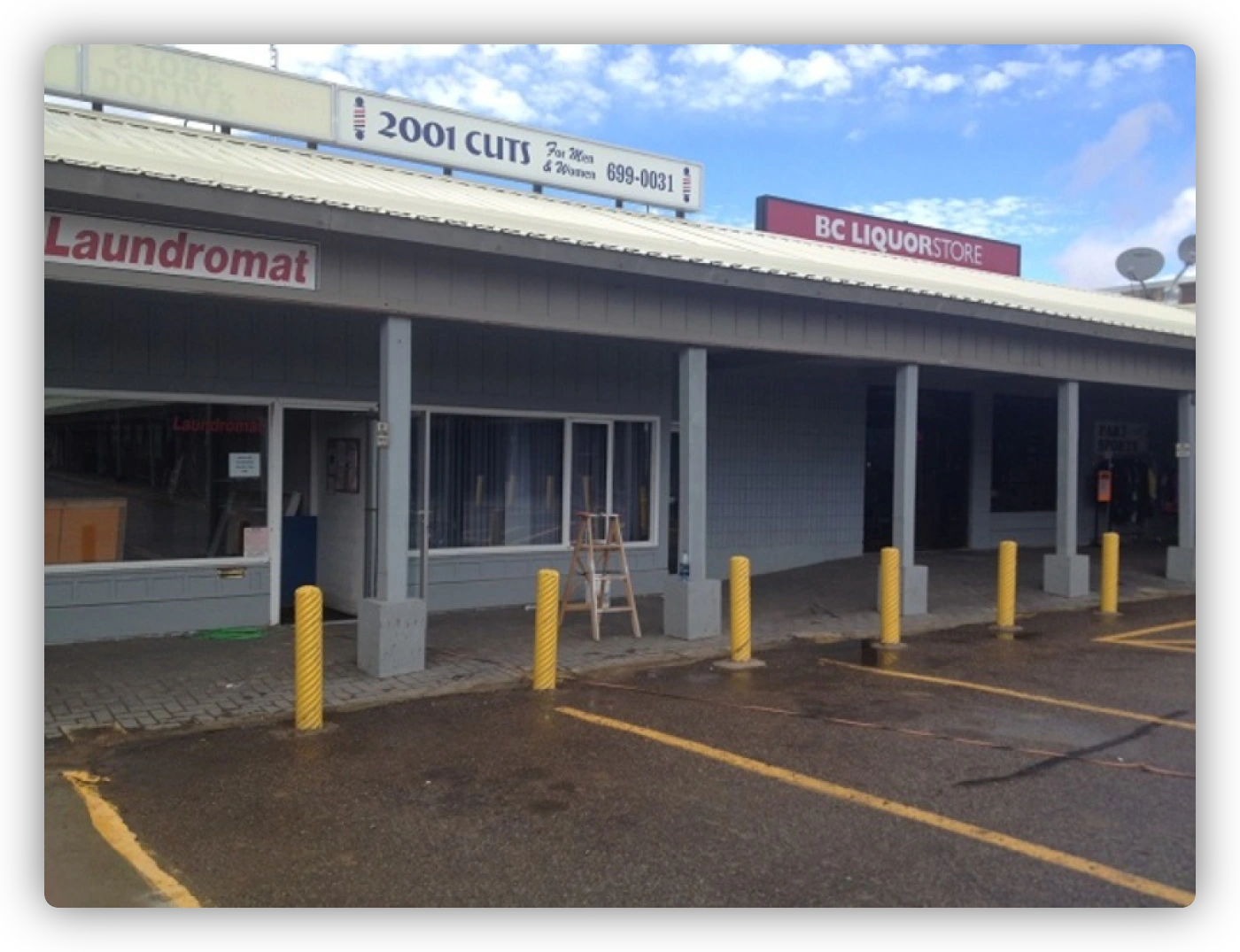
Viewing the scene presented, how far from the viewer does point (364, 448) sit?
11156 millimetres

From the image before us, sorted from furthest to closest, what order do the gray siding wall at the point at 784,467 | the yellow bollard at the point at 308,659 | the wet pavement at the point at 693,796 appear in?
the gray siding wall at the point at 784,467, the yellow bollard at the point at 308,659, the wet pavement at the point at 693,796

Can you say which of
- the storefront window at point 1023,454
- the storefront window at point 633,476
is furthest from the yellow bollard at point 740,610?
the storefront window at point 1023,454

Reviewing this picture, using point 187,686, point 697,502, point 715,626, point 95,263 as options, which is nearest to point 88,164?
point 95,263

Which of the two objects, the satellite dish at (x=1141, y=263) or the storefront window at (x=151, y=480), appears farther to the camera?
the satellite dish at (x=1141, y=263)

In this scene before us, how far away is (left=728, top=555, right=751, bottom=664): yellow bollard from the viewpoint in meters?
9.51

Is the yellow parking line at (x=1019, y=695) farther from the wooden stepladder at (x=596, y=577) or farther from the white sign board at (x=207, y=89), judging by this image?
the white sign board at (x=207, y=89)

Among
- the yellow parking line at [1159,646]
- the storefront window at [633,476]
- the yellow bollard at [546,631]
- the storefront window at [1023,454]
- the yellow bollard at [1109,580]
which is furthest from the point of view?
the storefront window at [1023,454]

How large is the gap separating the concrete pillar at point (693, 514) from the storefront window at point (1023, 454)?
34.6 feet

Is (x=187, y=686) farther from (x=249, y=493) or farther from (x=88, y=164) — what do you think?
(x=88, y=164)

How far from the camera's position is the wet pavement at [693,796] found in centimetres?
473

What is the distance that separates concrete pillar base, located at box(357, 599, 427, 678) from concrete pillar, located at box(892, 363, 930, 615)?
606 cm

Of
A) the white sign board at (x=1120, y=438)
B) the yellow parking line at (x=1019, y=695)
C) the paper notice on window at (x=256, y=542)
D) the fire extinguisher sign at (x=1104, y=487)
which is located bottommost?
the yellow parking line at (x=1019, y=695)

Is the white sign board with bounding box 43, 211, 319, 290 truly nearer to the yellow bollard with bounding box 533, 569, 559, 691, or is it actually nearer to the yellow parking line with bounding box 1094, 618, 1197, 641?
the yellow bollard with bounding box 533, 569, 559, 691

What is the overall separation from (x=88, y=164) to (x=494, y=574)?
6.39 meters
